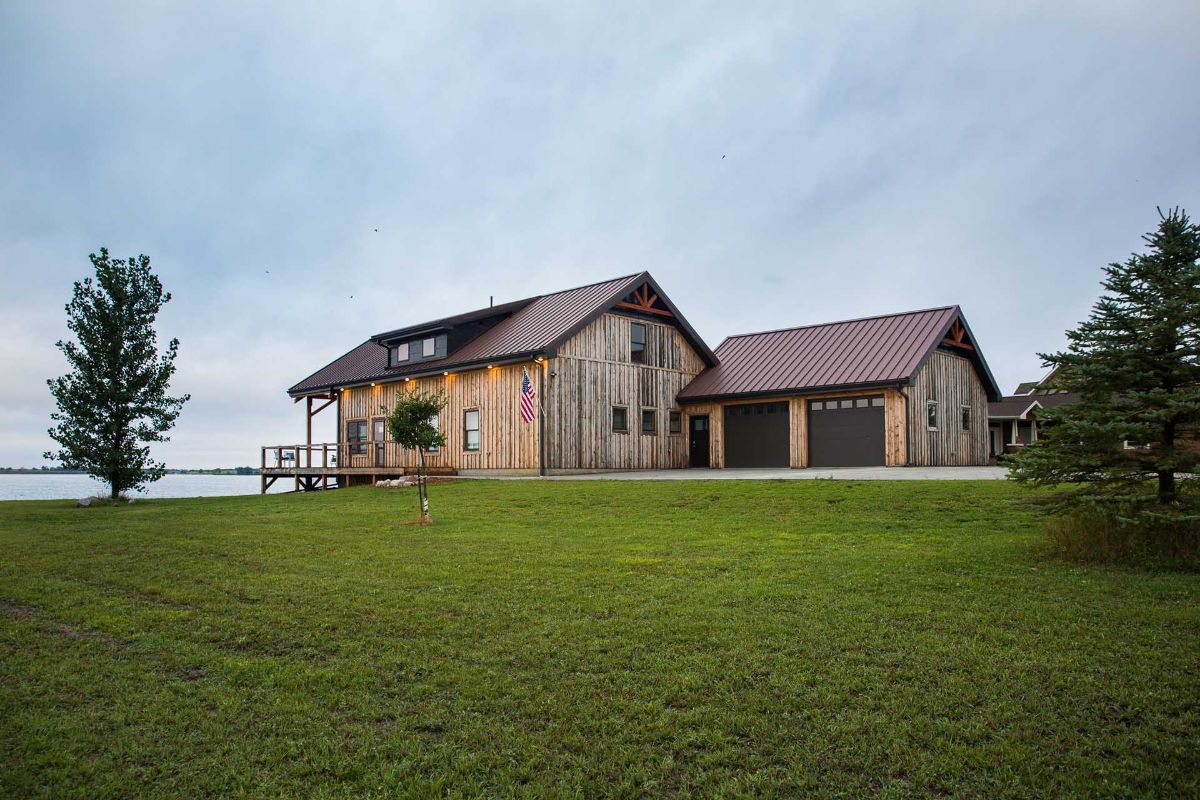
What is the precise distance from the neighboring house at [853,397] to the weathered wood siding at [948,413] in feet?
0.12

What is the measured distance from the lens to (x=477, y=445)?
26.2 metres

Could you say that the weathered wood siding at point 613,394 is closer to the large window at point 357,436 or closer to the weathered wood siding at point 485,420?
the weathered wood siding at point 485,420

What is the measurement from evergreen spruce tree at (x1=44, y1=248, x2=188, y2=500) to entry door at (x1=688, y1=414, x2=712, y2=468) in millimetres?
17578

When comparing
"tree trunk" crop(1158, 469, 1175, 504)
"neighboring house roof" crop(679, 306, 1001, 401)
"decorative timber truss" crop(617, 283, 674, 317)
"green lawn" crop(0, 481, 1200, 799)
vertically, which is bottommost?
"green lawn" crop(0, 481, 1200, 799)

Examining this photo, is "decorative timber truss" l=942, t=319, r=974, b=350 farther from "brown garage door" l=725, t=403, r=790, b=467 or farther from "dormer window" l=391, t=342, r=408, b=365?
"dormer window" l=391, t=342, r=408, b=365

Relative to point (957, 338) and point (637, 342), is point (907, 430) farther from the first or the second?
point (637, 342)

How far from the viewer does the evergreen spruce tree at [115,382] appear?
74.2 feet

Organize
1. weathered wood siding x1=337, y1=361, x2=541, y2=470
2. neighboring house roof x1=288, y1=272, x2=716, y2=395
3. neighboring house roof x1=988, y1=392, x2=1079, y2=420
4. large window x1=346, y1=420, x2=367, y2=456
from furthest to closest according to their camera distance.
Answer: neighboring house roof x1=988, y1=392, x2=1079, y2=420 < large window x1=346, y1=420, x2=367, y2=456 < neighboring house roof x1=288, y1=272, x2=716, y2=395 < weathered wood siding x1=337, y1=361, x2=541, y2=470

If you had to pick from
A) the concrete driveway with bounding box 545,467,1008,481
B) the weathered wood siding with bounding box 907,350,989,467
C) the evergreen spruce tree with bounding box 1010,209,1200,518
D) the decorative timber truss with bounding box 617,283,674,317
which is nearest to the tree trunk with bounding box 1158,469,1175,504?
the evergreen spruce tree with bounding box 1010,209,1200,518

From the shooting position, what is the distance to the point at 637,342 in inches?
1075

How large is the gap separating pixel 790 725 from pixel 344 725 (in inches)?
94.2

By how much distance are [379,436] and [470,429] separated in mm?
5492

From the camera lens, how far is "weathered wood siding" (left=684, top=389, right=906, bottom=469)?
2345 cm

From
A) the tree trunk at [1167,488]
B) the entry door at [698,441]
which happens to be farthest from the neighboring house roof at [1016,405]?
the tree trunk at [1167,488]
